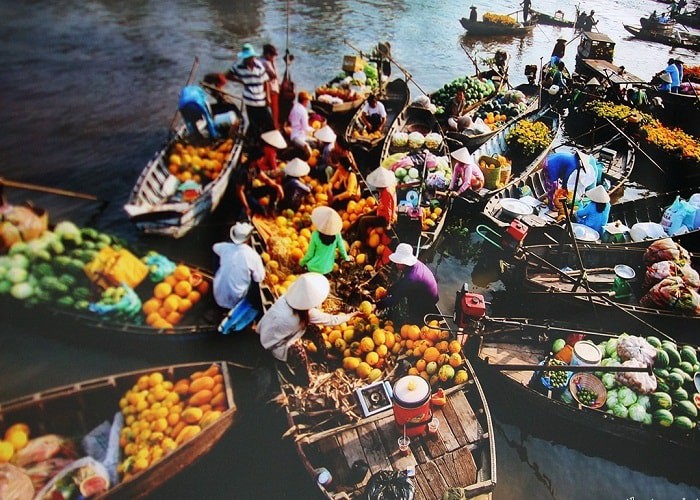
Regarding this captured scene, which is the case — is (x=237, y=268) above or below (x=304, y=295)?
below

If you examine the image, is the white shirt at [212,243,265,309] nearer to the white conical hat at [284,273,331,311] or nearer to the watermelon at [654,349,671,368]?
the white conical hat at [284,273,331,311]

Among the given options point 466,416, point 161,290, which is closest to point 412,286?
point 466,416

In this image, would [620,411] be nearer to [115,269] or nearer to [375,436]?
[375,436]

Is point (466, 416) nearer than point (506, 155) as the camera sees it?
Yes

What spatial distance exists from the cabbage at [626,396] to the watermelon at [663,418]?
275 millimetres

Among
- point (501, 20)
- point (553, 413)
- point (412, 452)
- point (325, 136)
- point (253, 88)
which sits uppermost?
point (501, 20)

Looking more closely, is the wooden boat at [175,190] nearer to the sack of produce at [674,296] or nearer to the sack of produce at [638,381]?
the sack of produce at [638,381]

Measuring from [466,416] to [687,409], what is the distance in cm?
297

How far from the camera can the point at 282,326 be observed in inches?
185

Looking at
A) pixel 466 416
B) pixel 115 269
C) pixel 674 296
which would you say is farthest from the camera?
pixel 674 296

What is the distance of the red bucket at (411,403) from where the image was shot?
15.2 ft

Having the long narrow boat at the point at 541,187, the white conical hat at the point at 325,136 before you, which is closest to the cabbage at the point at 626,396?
the long narrow boat at the point at 541,187

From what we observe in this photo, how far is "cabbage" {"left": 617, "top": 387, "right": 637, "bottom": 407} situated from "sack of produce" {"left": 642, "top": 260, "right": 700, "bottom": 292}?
2327mm

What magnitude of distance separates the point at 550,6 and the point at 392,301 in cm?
1614
